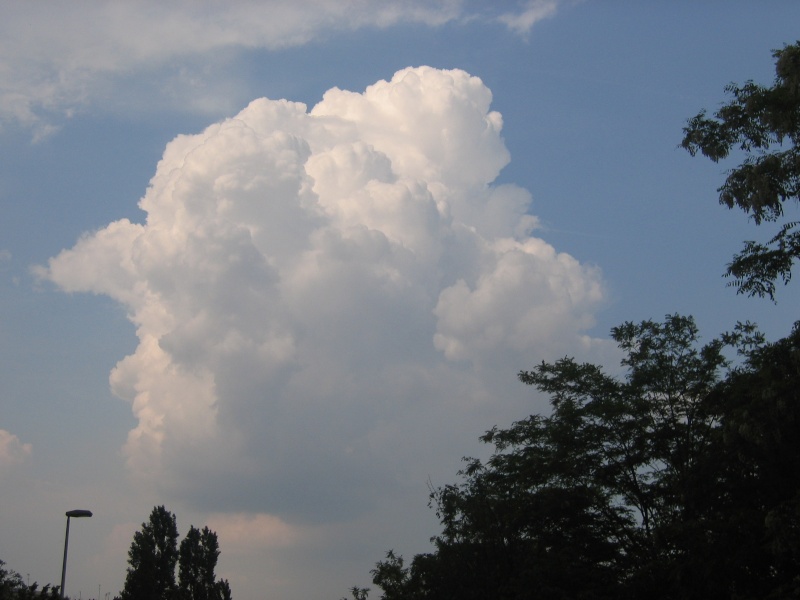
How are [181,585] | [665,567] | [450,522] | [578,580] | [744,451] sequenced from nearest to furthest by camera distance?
[744,451] < [665,567] < [578,580] < [450,522] < [181,585]

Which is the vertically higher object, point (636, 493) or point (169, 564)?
point (169, 564)

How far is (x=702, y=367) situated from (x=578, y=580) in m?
8.58

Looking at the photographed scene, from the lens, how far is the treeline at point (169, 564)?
6262 cm

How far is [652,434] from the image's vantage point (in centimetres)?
2894

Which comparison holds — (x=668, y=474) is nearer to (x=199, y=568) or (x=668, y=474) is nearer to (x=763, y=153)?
(x=763, y=153)

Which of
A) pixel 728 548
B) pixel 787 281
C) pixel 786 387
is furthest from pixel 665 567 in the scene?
pixel 787 281

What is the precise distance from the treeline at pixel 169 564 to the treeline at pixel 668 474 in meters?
31.8

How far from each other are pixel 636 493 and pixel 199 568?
149 ft

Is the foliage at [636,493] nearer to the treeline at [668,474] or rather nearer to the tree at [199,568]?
the treeline at [668,474]

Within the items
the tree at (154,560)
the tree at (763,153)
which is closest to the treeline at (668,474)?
the tree at (763,153)

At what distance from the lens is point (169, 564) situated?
211 ft

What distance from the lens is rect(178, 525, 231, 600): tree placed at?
64438 mm

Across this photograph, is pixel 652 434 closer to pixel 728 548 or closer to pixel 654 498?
pixel 654 498

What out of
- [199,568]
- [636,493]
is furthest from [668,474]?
[199,568]
